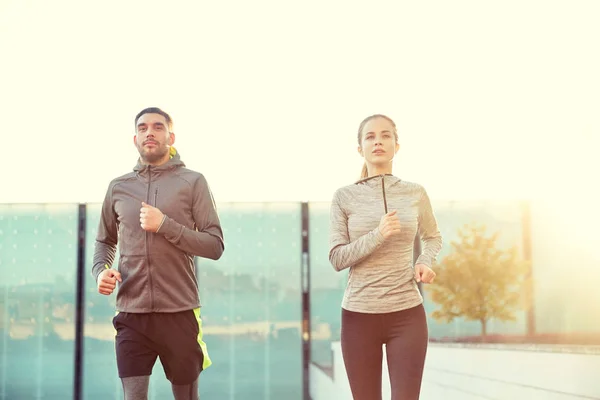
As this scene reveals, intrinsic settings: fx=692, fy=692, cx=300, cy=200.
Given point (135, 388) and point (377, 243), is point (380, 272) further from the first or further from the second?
point (135, 388)

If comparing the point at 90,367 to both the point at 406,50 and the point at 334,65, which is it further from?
the point at 406,50

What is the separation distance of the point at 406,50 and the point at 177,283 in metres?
3.73

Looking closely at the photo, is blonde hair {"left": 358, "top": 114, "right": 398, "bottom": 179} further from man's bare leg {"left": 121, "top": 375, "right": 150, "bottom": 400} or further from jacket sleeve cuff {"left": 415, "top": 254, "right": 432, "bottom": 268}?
man's bare leg {"left": 121, "top": 375, "right": 150, "bottom": 400}

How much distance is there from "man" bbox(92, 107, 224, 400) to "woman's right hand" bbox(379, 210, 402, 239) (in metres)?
0.57

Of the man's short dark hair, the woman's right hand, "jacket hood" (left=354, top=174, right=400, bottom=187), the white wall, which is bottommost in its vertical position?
the white wall

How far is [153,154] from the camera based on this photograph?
2389mm

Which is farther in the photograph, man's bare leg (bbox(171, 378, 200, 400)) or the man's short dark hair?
the man's short dark hair

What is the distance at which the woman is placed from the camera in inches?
84.7

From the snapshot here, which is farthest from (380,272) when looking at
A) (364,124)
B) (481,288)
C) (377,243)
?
(481,288)

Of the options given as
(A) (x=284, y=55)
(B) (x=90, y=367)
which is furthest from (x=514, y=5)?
(B) (x=90, y=367)

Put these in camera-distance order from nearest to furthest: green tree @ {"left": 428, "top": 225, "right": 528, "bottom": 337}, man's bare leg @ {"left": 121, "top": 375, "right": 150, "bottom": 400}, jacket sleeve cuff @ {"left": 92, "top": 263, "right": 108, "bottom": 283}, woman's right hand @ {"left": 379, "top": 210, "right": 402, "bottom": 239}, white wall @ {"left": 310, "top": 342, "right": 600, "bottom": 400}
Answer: woman's right hand @ {"left": 379, "top": 210, "right": 402, "bottom": 239} → man's bare leg @ {"left": 121, "top": 375, "right": 150, "bottom": 400} → jacket sleeve cuff @ {"left": 92, "top": 263, "right": 108, "bottom": 283} → white wall @ {"left": 310, "top": 342, "right": 600, "bottom": 400} → green tree @ {"left": 428, "top": 225, "right": 528, "bottom": 337}

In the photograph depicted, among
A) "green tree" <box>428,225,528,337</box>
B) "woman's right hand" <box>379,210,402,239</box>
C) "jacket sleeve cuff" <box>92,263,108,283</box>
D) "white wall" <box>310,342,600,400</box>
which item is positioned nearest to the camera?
"woman's right hand" <box>379,210,402,239</box>

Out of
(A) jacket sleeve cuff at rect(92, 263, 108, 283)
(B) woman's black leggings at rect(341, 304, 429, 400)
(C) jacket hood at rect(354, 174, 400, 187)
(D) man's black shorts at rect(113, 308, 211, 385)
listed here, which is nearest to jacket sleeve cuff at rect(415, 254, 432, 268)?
(B) woman's black leggings at rect(341, 304, 429, 400)

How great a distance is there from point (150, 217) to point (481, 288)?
16.9 ft
